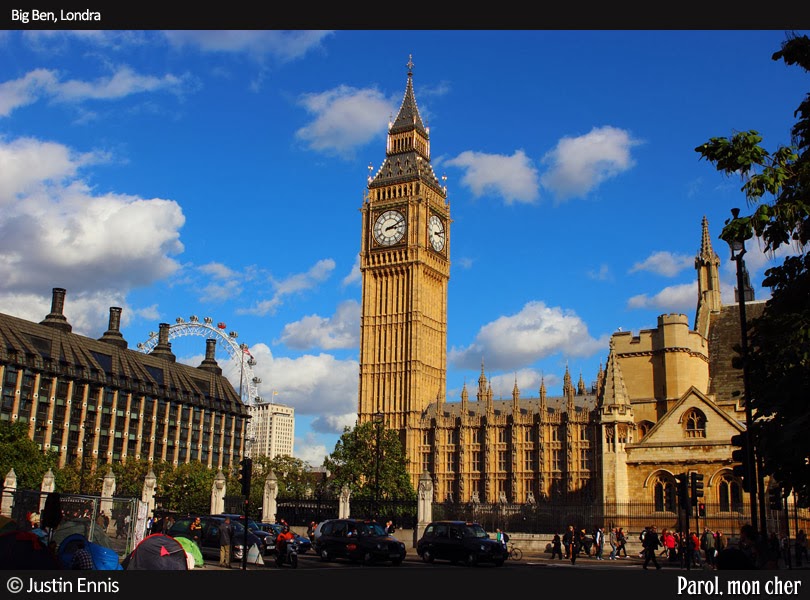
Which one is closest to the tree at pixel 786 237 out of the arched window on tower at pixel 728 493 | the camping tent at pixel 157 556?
the camping tent at pixel 157 556

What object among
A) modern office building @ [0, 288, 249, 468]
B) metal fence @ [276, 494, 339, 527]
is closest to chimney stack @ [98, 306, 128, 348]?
modern office building @ [0, 288, 249, 468]

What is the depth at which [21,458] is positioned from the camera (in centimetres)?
6219

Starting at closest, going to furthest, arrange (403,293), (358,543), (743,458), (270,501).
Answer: (743,458) < (358,543) < (270,501) < (403,293)

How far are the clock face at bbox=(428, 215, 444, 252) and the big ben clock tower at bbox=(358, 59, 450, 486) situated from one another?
136mm

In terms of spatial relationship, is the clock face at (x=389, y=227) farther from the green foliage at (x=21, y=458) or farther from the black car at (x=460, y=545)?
the black car at (x=460, y=545)

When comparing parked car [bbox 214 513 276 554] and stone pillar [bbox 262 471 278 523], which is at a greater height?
stone pillar [bbox 262 471 278 523]

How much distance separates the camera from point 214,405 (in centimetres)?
12069

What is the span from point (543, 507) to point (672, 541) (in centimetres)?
961

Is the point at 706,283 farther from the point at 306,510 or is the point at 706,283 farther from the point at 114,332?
the point at 114,332

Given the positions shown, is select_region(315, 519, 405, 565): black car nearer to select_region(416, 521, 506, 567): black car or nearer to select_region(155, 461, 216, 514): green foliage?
select_region(416, 521, 506, 567): black car

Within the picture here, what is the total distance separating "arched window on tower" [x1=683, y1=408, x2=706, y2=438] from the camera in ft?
141

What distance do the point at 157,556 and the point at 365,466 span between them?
57.0m

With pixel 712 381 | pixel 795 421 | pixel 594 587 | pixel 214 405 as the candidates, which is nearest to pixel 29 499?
pixel 594 587

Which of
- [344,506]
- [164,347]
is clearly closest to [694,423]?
[344,506]
